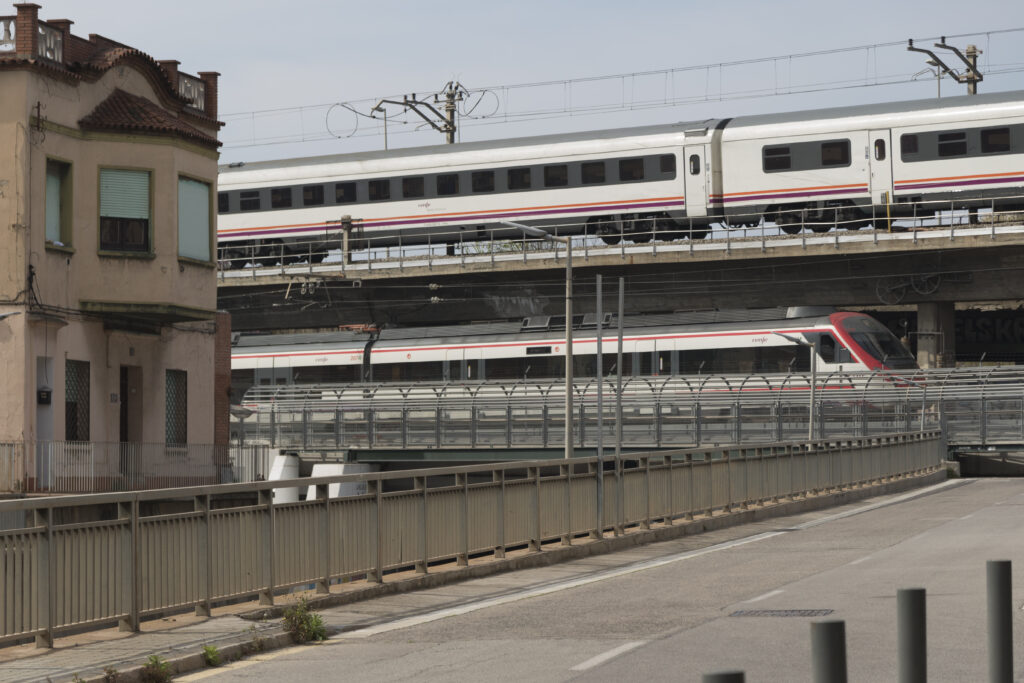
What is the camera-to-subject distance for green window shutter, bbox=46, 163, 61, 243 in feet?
95.6

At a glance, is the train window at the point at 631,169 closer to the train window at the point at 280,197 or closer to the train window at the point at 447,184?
the train window at the point at 447,184

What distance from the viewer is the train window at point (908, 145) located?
4562cm

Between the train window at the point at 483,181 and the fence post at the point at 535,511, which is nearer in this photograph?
the fence post at the point at 535,511

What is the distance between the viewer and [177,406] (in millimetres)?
33000

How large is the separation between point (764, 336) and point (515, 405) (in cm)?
814

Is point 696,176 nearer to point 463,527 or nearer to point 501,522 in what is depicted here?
point 501,522

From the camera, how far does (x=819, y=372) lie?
4550 cm

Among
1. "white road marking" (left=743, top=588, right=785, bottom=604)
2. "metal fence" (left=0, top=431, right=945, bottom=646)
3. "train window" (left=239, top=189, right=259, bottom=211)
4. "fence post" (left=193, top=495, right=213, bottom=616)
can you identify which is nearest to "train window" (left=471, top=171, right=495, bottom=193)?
"train window" (left=239, top=189, right=259, bottom=211)

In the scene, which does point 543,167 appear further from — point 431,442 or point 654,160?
point 431,442

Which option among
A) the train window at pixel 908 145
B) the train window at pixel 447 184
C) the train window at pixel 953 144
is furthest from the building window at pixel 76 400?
the train window at pixel 953 144

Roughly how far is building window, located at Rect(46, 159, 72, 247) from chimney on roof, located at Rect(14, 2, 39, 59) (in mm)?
2127

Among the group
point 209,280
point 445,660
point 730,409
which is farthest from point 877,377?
point 445,660

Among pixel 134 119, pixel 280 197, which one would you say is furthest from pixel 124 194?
pixel 280 197

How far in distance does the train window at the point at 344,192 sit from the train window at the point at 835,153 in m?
18.1
